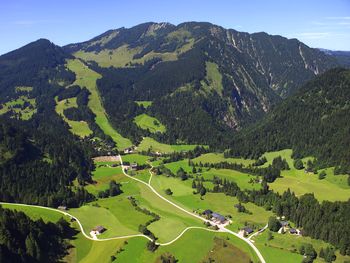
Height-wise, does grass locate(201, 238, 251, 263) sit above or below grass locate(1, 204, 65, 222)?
below

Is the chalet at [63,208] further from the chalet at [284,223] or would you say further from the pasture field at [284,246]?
the chalet at [284,223]

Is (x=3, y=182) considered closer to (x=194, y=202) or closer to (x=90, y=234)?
(x=90, y=234)

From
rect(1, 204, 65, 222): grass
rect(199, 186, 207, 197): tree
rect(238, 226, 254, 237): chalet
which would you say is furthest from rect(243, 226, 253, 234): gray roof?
rect(1, 204, 65, 222): grass

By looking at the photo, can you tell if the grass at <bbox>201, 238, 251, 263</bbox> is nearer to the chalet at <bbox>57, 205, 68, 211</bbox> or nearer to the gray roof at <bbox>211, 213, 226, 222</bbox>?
the gray roof at <bbox>211, 213, 226, 222</bbox>

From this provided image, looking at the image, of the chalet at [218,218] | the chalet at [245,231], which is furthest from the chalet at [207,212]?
the chalet at [245,231]

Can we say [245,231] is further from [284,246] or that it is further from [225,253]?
[225,253]

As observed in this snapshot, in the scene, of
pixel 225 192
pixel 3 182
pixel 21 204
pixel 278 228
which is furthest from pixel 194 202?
pixel 3 182

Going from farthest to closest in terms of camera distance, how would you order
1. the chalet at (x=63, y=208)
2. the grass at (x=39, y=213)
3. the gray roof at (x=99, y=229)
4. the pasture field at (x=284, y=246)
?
the chalet at (x=63, y=208)
the grass at (x=39, y=213)
the gray roof at (x=99, y=229)
the pasture field at (x=284, y=246)
